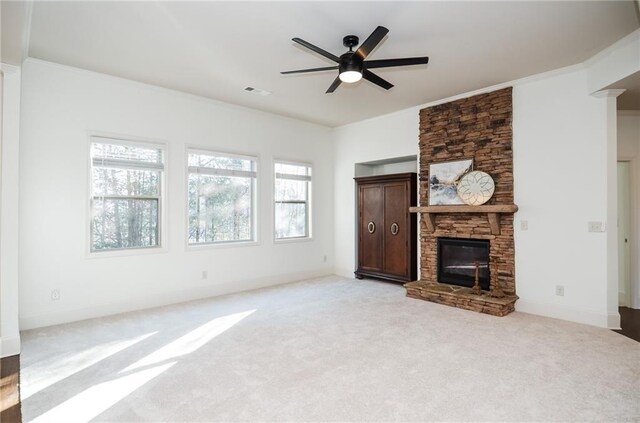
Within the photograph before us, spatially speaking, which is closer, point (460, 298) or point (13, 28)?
point (13, 28)

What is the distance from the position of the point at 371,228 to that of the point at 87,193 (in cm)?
438

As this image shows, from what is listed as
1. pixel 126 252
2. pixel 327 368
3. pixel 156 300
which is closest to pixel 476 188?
pixel 327 368

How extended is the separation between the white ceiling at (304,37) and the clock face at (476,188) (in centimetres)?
124

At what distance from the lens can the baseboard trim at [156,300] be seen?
12.5 ft

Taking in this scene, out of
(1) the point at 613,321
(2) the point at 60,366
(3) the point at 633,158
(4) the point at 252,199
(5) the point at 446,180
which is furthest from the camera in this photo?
(4) the point at 252,199

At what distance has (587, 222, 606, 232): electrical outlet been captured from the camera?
12.6ft

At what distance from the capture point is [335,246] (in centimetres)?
701

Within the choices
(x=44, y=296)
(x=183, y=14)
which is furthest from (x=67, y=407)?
(x=183, y=14)

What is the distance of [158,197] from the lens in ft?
15.4

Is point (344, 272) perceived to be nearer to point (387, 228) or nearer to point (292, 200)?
point (387, 228)

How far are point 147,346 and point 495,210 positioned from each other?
14.1 ft

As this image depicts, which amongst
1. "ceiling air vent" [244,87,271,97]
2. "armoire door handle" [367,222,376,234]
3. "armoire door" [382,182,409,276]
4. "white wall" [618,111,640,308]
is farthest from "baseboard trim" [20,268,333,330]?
"white wall" [618,111,640,308]

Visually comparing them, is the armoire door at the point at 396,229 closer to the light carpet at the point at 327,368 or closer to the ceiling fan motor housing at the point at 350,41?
the light carpet at the point at 327,368

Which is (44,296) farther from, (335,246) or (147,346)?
(335,246)
